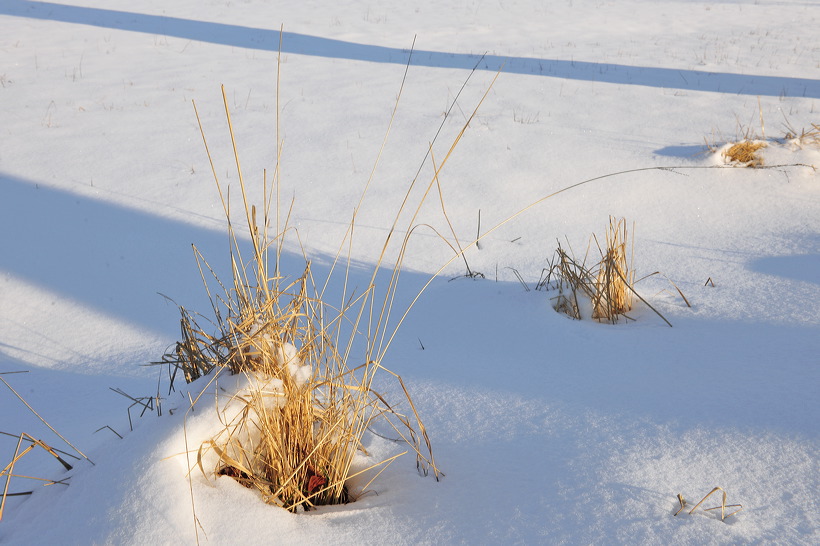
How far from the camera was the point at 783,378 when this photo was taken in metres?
2.04

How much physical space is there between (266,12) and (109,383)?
9729mm

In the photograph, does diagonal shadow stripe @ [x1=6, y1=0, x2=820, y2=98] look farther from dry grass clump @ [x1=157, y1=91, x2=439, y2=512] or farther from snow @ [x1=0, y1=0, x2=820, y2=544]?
dry grass clump @ [x1=157, y1=91, x2=439, y2=512]

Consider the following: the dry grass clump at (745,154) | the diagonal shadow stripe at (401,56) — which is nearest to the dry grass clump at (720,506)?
the dry grass clump at (745,154)

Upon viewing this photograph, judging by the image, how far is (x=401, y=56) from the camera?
8422mm

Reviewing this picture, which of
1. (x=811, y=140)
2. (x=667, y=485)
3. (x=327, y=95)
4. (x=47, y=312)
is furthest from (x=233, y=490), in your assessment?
(x=327, y=95)

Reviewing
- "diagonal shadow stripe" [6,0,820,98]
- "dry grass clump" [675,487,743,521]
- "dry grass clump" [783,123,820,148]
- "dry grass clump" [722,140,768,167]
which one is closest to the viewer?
"dry grass clump" [675,487,743,521]

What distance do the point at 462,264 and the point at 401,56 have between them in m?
5.49

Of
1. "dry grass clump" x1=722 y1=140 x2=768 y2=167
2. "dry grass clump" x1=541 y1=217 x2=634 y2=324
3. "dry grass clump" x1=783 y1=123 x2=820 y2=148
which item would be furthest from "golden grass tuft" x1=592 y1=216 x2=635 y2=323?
"dry grass clump" x1=783 y1=123 x2=820 y2=148

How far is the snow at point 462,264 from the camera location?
1512 millimetres

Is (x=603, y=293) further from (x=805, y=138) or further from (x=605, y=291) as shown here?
(x=805, y=138)

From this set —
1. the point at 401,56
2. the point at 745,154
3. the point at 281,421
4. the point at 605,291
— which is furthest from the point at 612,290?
the point at 401,56

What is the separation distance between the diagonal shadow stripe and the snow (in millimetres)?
64

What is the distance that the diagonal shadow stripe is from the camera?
673cm

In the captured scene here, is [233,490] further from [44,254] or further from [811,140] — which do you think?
[811,140]
